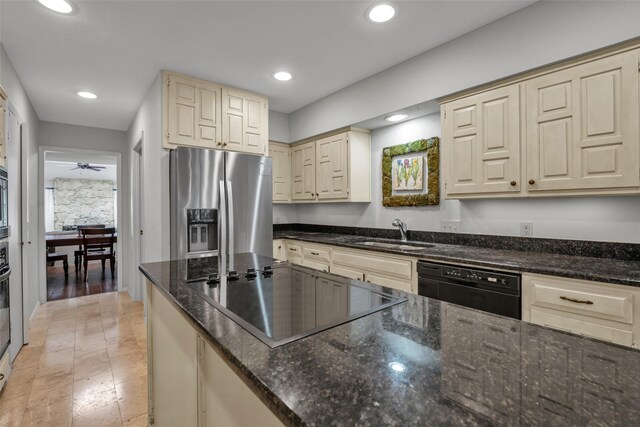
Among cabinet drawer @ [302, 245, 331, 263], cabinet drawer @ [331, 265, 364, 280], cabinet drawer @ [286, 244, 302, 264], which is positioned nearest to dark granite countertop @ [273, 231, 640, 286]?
cabinet drawer @ [331, 265, 364, 280]

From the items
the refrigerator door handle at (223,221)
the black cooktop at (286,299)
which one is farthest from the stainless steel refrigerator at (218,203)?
the black cooktop at (286,299)

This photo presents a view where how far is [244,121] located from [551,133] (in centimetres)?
271

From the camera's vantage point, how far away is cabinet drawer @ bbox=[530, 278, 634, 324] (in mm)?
1493

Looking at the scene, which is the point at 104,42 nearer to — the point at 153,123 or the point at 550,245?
the point at 153,123

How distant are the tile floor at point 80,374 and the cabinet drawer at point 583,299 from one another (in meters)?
2.47

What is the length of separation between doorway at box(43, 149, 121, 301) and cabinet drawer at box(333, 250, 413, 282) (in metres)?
4.75

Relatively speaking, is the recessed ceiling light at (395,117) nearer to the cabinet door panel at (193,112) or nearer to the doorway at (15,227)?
the cabinet door panel at (193,112)

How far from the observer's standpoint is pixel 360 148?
3.54 m

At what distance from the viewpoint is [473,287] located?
6.54 feet

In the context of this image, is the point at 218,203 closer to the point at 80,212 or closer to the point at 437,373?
the point at 437,373

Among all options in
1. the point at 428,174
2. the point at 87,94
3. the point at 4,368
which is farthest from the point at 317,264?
the point at 87,94

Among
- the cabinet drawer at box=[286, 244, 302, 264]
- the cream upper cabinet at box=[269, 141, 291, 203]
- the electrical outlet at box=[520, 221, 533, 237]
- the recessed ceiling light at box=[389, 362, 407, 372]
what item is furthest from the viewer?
the cream upper cabinet at box=[269, 141, 291, 203]

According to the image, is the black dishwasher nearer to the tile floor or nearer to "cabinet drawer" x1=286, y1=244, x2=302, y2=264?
"cabinet drawer" x1=286, y1=244, x2=302, y2=264

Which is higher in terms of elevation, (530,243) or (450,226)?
(450,226)
